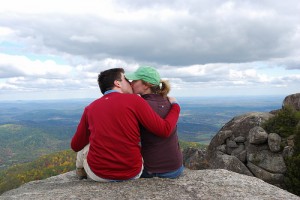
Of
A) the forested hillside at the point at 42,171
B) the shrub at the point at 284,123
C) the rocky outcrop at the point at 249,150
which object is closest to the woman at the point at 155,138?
the rocky outcrop at the point at 249,150

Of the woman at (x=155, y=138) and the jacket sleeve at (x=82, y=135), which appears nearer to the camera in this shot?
the woman at (x=155, y=138)

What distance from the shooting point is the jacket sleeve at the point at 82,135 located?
776 centimetres

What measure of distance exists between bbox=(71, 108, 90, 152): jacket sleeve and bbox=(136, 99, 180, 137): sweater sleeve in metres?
1.60

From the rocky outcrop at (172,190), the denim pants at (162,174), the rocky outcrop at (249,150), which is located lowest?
the rocky outcrop at (249,150)

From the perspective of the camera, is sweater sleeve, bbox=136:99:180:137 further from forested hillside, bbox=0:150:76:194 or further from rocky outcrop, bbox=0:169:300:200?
forested hillside, bbox=0:150:76:194

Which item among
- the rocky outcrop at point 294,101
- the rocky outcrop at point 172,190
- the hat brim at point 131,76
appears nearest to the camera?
the rocky outcrop at point 172,190

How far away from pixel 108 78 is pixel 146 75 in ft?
3.07

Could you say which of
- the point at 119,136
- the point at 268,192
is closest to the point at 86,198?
the point at 119,136

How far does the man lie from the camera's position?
6.96 metres

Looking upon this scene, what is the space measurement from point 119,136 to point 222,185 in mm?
3009

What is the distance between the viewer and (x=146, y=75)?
24.7 feet

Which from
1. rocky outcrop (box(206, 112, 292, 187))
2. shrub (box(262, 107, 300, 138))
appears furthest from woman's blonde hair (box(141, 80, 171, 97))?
shrub (box(262, 107, 300, 138))

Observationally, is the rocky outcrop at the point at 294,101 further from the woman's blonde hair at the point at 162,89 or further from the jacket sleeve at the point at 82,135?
the jacket sleeve at the point at 82,135

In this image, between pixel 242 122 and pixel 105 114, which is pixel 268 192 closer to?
pixel 105 114
